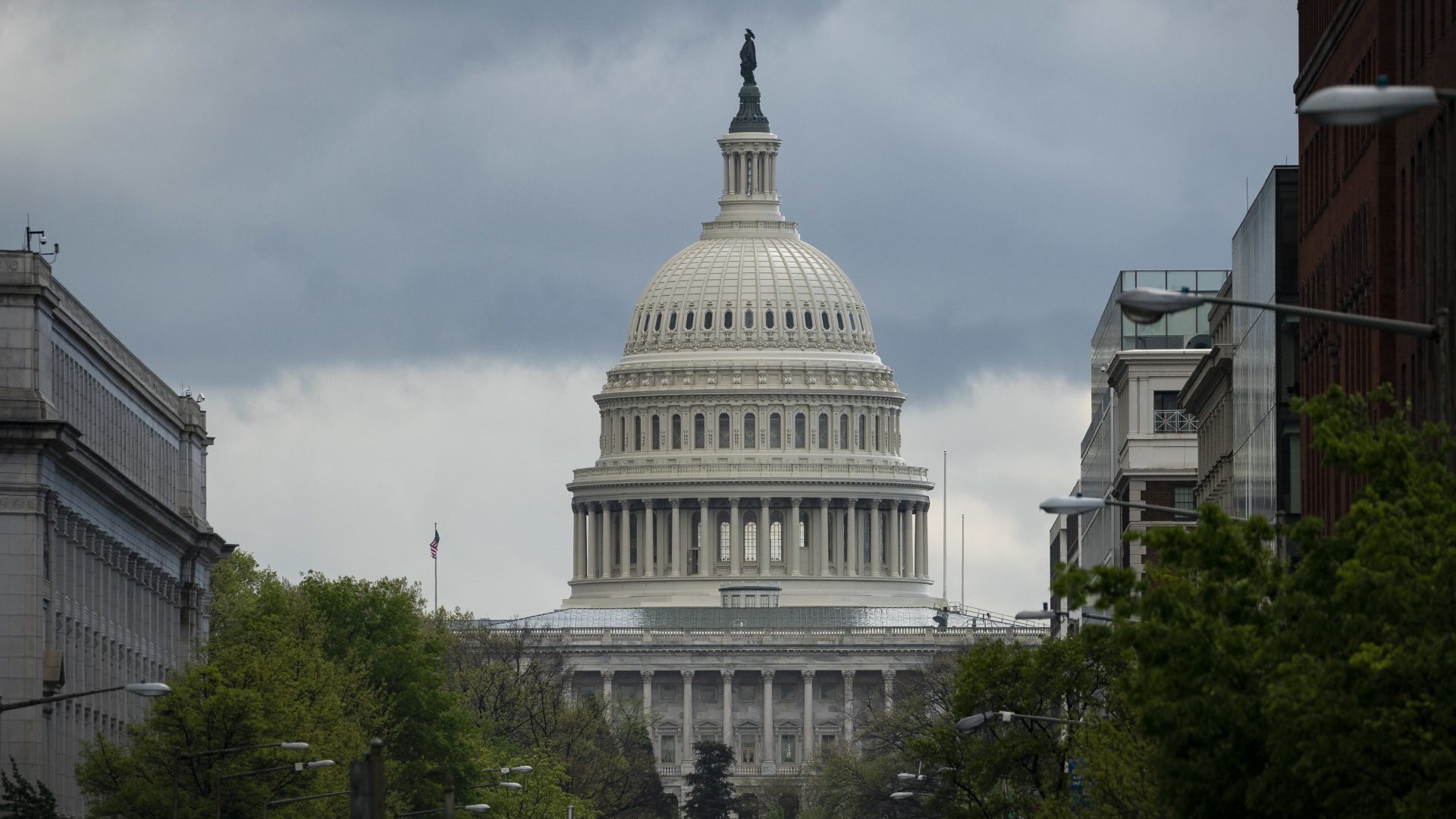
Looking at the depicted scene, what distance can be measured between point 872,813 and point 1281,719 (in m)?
141

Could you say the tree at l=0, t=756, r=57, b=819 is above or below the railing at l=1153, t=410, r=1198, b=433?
below

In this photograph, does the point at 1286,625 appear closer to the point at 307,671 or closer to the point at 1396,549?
the point at 1396,549

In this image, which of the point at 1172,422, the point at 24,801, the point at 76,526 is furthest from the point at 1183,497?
the point at 24,801

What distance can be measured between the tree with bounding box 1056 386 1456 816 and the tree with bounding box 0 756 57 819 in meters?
43.6

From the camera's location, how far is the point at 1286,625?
164 ft

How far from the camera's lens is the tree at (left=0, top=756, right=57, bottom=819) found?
298 ft

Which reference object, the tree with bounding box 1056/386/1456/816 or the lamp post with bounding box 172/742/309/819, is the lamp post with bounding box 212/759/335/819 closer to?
the lamp post with bounding box 172/742/309/819

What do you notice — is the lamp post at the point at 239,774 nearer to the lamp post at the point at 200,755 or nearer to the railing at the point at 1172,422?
the lamp post at the point at 200,755

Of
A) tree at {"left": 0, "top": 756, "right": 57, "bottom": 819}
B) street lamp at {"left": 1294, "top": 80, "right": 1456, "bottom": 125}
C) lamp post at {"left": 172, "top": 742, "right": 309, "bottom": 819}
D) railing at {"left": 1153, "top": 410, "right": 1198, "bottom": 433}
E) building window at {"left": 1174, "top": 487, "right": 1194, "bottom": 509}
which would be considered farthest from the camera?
railing at {"left": 1153, "top": 410, "right": 1198, "bottom": 433}

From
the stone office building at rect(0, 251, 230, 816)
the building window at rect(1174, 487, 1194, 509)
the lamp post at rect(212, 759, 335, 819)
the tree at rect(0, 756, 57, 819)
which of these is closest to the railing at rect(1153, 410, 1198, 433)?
the building window at rect(1174, 487, 1194, 509)

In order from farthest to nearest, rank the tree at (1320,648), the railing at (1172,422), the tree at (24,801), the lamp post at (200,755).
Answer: the railing at (1172,422) < the tree at (24,801) < the lamp post at (200,755) < the tree at (1320,648)

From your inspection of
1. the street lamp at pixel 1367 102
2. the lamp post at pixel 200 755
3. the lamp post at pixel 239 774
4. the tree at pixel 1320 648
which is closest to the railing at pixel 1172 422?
the lamp post at pixel 239 774

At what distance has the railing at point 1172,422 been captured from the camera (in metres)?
130

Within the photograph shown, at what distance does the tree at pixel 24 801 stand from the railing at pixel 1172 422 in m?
46.9
